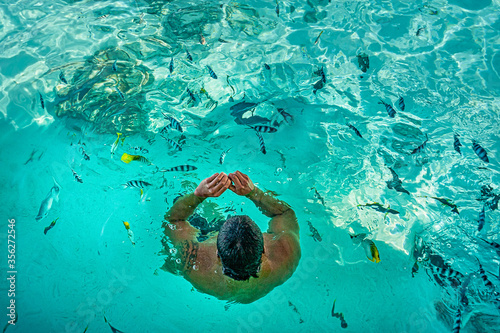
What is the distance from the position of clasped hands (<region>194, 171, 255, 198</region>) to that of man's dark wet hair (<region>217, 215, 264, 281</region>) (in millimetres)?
413

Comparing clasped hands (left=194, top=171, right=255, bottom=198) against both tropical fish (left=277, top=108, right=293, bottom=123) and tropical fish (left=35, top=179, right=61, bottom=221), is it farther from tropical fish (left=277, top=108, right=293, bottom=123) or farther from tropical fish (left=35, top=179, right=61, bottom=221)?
tropical fish (left=35, top=179, right=61, bottom=221)

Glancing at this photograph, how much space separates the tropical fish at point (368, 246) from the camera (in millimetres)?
3912

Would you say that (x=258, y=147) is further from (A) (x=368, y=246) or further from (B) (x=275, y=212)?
(A) (x=368, y=246)

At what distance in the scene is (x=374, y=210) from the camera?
495 cm

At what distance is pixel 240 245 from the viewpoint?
8.34 ft

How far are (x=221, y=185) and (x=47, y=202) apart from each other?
3616 mm

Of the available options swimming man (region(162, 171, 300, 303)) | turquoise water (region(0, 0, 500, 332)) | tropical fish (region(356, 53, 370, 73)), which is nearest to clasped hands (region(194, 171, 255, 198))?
swimming man (region(162, 171, 300, 303))

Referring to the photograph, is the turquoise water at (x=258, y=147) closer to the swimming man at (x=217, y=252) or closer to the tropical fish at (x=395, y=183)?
the tropical fish at (x=395, y=183)

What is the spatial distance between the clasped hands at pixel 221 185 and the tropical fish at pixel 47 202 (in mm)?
3240

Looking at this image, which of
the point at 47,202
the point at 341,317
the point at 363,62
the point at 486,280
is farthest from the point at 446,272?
the point at 47,202

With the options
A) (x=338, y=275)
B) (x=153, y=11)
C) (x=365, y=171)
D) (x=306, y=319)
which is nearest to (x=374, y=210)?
(x=365, y=171)

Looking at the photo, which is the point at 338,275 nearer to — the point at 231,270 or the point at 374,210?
the point at 374,210

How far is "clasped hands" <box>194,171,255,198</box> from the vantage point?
294 cm

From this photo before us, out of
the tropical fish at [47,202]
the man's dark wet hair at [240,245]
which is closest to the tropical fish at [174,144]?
the tropical fish at [47,202]
